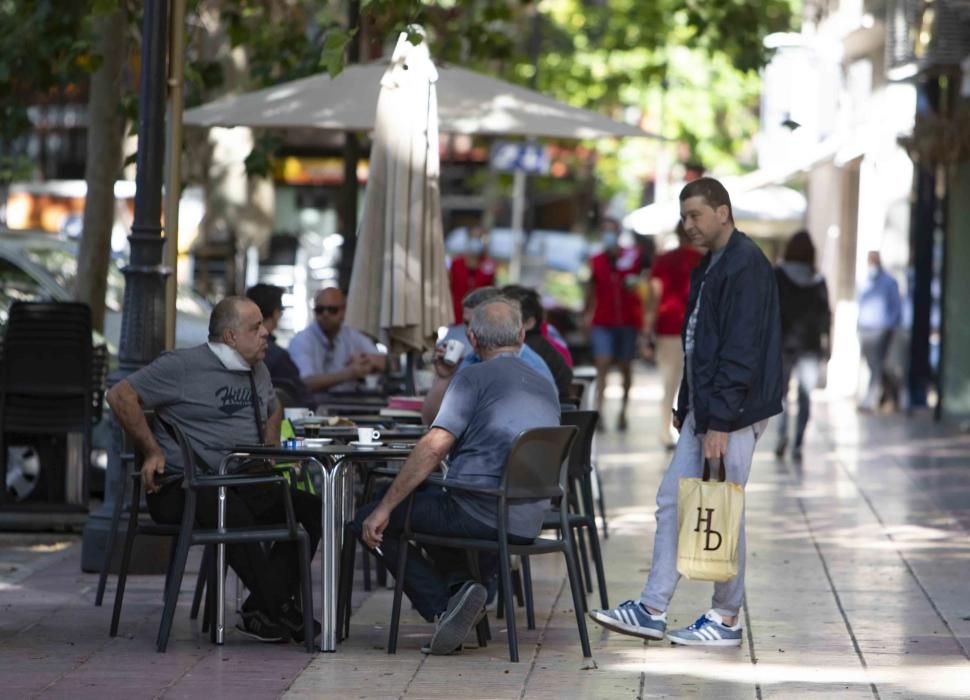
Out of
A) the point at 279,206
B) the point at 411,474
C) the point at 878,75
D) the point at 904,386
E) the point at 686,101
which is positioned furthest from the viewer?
the point at 279,206

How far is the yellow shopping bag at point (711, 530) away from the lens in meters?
8.27

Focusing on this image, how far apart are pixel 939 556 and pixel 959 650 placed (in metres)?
3.03

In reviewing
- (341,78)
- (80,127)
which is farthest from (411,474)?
(80,127)

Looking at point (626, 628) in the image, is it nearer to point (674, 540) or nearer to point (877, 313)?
point (674, 540)

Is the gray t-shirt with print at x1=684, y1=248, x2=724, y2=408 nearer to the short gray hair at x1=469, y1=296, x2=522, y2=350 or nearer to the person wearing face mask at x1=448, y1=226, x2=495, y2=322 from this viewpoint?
the short gray hair at x1=469, y1=296, x2=522, y2=350

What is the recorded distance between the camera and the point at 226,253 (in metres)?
25.3

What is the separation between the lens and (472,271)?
21.2 m

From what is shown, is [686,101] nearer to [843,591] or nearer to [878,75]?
[878,75]

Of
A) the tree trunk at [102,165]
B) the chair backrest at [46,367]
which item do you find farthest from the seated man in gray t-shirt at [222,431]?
the tree trunk at [102,165]

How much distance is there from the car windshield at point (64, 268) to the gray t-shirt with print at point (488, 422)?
7.47 meters

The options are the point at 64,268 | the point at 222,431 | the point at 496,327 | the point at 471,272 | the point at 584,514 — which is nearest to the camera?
the point at 496,327

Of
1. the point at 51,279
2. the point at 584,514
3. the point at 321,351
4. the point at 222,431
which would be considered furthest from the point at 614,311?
the point at 222,431

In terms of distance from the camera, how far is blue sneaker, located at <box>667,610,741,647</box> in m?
8.51

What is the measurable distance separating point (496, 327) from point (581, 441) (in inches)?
70.9
